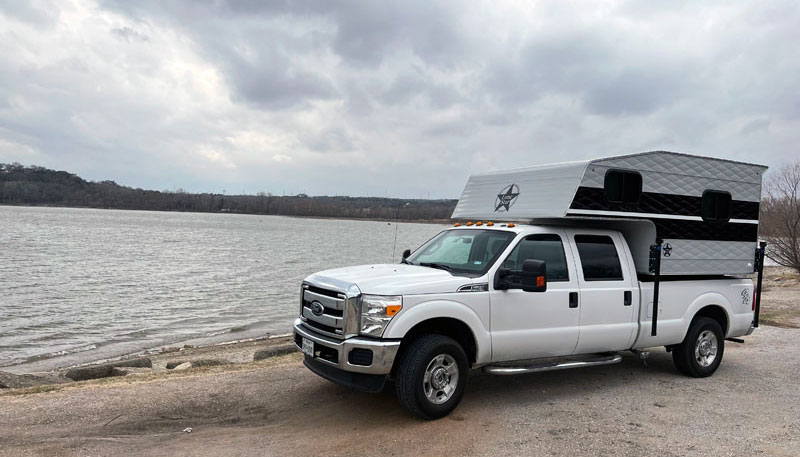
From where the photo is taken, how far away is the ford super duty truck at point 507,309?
541cm

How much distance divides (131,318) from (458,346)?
1591 centimetres

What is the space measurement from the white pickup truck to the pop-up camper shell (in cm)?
27

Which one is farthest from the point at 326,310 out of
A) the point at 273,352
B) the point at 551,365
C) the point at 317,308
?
the point at 273,352

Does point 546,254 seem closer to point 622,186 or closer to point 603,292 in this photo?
point 603,292

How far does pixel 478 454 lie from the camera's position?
4.87 meters

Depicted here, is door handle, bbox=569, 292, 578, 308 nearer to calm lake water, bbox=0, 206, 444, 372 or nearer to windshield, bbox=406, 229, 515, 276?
windshield, bbox=406, 229, 515, 276

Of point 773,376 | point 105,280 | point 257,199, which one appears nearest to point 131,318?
point 105,280

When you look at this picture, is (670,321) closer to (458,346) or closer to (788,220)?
(458,346)

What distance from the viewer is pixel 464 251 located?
6.64 meters

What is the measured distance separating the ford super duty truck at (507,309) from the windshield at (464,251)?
2 centimetres

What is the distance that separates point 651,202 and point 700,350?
2.25 metres

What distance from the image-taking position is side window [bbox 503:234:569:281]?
6.27 m

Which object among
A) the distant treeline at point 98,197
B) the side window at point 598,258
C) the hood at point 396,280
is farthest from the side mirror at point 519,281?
the distant treeline at point 98,197

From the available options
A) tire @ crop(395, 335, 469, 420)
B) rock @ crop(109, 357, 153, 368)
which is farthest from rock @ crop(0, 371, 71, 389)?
tire @ crop(395, 335, 469, 420)
